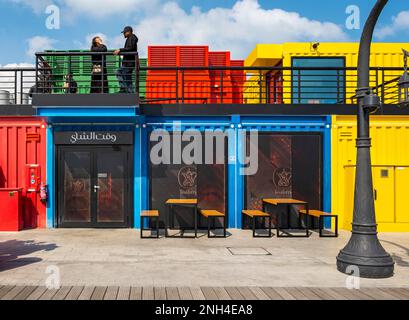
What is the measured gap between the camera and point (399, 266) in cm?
770

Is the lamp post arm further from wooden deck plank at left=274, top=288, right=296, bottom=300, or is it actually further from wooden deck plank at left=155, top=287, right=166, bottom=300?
wooden deck plank at left=155, top=287, right=166, bottom=300

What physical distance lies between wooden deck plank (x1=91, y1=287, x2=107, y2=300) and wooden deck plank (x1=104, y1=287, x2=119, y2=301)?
0.06 metres

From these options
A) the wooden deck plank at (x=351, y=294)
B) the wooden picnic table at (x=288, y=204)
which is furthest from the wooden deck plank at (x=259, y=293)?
the wooden picnic table at (x=288, y=204)

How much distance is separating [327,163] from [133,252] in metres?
6.91

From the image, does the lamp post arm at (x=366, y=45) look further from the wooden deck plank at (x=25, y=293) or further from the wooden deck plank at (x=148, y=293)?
the wooden deck plank at (x=25, y=293)

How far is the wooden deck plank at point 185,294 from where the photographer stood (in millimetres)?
5555

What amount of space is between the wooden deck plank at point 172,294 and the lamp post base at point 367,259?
120 inches

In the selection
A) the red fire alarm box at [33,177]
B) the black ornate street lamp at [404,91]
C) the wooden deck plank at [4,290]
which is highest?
the black ornate street lamp at [404,91]

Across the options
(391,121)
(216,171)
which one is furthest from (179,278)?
A: (391,121)

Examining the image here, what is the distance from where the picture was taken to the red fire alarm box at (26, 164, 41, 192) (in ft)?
41.1

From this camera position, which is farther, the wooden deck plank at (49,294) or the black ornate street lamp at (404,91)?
the black ornate street lamp at (404,91)

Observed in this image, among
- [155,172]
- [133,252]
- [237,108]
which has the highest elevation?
[237,108]

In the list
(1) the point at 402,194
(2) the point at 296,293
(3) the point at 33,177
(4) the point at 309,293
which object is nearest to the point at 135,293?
(2) the point at 296,293

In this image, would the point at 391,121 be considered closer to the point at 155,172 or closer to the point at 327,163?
the point at 327,163
